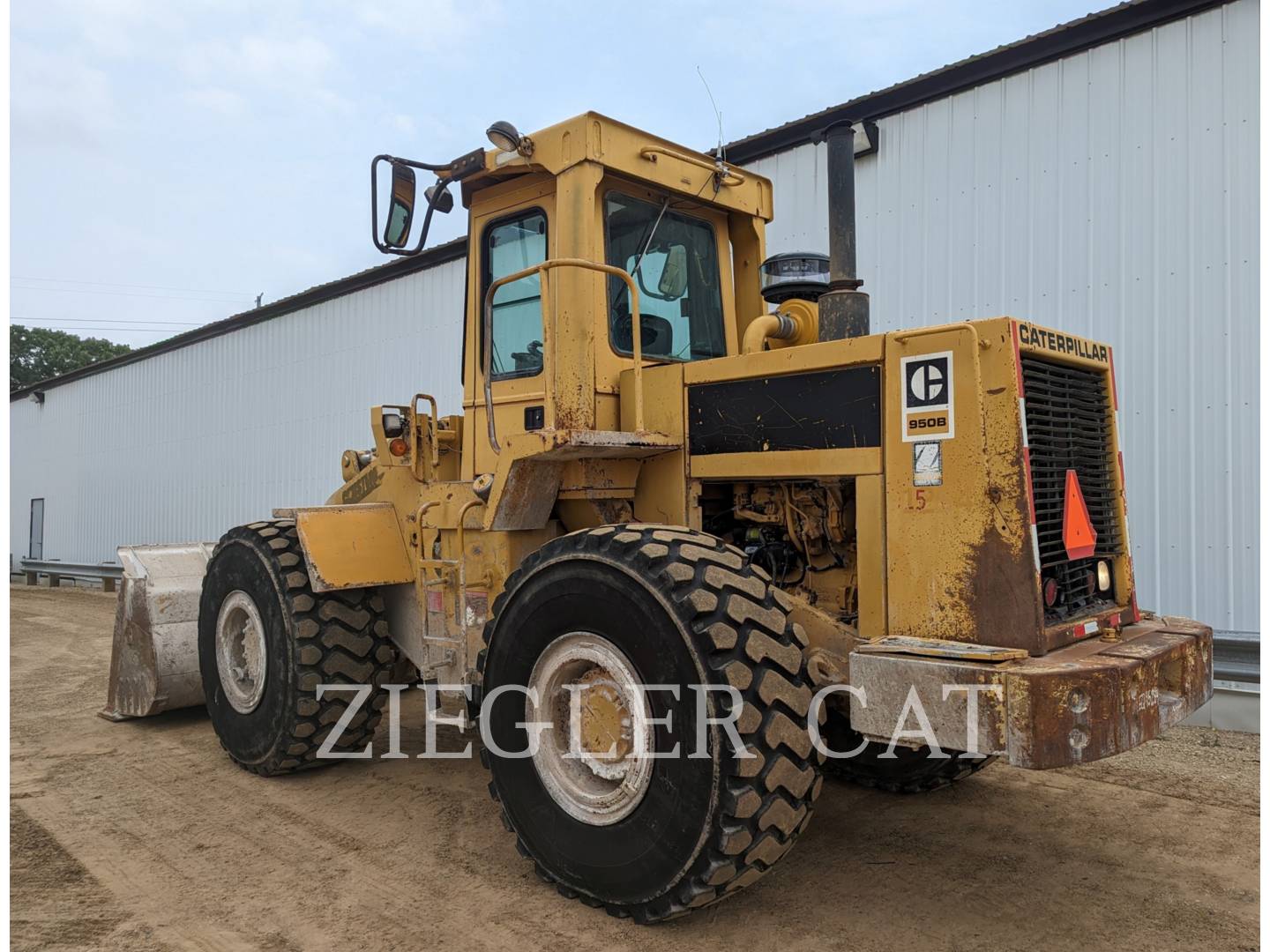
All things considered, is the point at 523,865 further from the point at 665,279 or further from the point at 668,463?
the point at 665,279

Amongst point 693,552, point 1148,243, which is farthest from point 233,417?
point 693,552

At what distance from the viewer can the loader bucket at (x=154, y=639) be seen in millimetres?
6672

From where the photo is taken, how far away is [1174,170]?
22.9 feet

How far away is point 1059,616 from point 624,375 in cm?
215

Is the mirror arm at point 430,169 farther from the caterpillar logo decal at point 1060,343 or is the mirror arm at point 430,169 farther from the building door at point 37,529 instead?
the building door at point 37,529

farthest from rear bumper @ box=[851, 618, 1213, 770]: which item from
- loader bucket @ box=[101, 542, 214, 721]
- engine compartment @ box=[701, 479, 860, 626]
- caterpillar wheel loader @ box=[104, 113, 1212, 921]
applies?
loader bucket @ box=[101, 542, 214, 721]

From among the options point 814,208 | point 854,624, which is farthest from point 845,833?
point 814,208

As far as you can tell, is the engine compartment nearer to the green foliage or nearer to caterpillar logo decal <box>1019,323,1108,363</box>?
caterpillar logo decal <box>1019,323,1108,363</box>

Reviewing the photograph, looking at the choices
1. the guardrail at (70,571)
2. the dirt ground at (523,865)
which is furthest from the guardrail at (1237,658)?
the guardrail at (70,571)

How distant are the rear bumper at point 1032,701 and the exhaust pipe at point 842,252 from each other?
4.81ft

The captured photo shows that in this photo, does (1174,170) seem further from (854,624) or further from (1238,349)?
(854,624)

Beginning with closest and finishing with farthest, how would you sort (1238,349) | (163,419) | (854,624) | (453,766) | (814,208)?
(854,624) → (453,766) → (1238,349) → (814,208) → (163,419)

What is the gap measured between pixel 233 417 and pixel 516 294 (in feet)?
48.3

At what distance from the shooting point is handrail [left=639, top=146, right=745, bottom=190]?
465 centimetres
